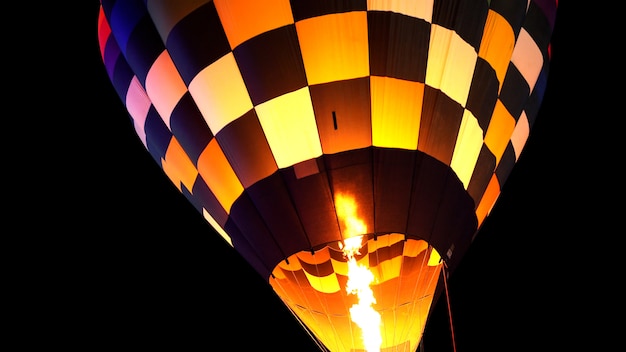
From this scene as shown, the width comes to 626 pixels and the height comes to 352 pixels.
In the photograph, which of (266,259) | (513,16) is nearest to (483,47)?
(513,16)

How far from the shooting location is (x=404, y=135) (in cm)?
359

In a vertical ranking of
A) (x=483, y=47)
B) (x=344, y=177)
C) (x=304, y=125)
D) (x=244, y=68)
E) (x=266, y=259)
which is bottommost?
(x=266, y=259)

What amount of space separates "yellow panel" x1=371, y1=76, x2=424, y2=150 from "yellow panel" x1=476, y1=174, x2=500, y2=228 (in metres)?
0.84

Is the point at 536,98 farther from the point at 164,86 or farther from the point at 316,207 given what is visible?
the point at 164,86

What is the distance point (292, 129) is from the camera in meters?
3.58

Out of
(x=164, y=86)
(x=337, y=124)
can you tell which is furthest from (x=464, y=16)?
(x=164, y=86)

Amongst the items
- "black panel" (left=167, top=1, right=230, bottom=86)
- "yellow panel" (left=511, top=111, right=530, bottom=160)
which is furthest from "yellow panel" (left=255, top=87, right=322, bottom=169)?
"yellow panel" (left=511, top=111, right=530, bottom=160)

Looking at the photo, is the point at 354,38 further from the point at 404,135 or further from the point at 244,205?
the point at 244,205

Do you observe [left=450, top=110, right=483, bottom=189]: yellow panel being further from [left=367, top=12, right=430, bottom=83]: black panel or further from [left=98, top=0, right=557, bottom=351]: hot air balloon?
[left=367, top=12, right=430, bottom=83]: black panel

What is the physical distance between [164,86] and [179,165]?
498 millimetres

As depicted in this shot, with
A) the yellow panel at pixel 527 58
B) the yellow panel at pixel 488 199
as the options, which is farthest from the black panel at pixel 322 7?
the yellow panel at pixel 488 199

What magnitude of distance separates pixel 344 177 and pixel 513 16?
137 cm

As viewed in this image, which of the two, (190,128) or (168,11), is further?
(190,128)

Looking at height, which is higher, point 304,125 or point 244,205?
point 304,125
